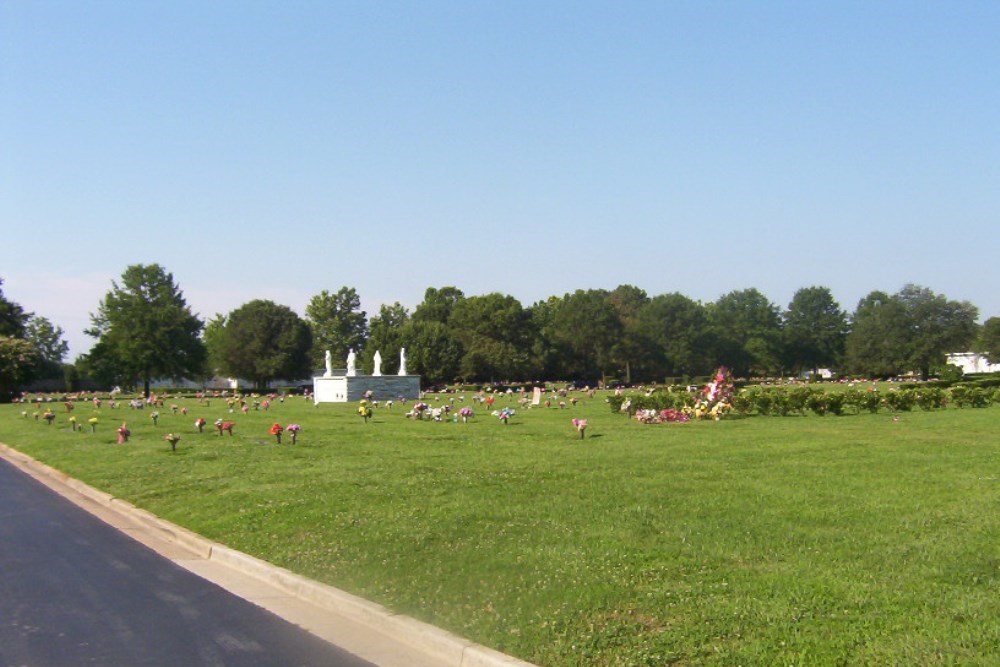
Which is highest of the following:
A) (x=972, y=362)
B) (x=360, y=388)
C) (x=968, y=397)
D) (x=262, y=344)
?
(x=262, y=344)

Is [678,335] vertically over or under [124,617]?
over

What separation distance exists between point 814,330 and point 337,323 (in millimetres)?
68616

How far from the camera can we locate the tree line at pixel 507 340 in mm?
82562

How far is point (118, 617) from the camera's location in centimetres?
743

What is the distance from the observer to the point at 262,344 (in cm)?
9275

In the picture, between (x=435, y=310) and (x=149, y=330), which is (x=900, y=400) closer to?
(x=149, y=330)

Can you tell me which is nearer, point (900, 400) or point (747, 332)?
point (900, 400)

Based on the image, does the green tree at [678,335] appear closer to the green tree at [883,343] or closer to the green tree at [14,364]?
the green tree at [883,343]

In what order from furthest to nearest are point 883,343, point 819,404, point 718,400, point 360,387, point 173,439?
point 883,343
point 360,387
point 819,404
point 718,400
point 173,439

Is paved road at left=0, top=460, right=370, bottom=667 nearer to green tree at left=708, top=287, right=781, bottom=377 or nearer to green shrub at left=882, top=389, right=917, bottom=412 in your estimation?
green shrub at left=882, top=389, right=917, bottom=412

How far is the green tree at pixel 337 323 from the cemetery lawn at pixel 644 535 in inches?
3863

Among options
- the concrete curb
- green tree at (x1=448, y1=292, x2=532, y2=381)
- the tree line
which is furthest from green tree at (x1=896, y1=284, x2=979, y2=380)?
the concrete curb

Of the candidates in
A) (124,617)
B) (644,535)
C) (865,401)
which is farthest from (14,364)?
(644,535)

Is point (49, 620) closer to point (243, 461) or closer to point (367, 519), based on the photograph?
point (367, 519)
